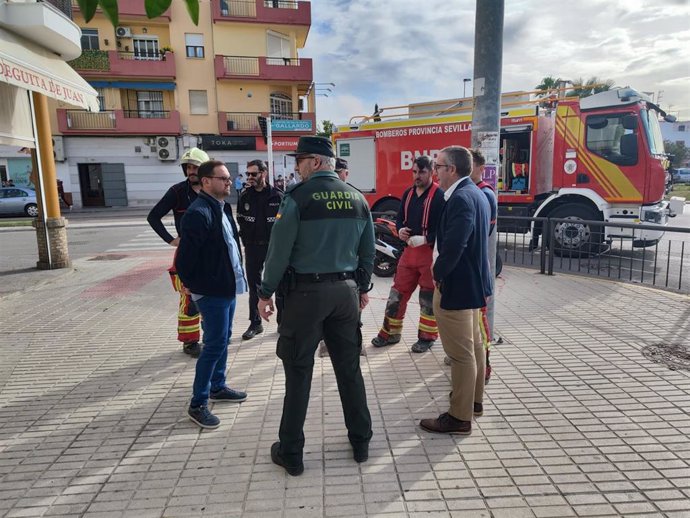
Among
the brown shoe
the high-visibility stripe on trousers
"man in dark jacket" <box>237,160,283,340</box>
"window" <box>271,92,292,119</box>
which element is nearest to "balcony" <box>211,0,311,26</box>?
"window" <box>271,92,292,119</box>

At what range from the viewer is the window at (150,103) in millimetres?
29156

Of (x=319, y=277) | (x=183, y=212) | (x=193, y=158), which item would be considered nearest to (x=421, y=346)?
(x=319, y=277)

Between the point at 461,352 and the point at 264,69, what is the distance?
29683 millimetres

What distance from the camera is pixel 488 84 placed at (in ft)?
14.8

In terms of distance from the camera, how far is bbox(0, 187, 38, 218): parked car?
22.4 metres

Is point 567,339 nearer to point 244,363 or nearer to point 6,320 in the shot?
point 244,363

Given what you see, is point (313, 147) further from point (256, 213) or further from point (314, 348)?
point (256, 213)

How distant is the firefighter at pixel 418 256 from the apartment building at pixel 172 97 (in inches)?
990

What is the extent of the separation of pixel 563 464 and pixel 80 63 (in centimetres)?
3141

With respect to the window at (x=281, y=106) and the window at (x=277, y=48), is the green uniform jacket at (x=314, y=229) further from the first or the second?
the window at (x=277, y=48)

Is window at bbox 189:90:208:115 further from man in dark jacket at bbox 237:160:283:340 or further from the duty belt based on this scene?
the duty belt

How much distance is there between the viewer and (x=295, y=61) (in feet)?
101

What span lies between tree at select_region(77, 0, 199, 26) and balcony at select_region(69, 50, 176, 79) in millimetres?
29931

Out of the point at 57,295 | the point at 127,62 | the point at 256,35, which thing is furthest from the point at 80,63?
the point at 57,295
